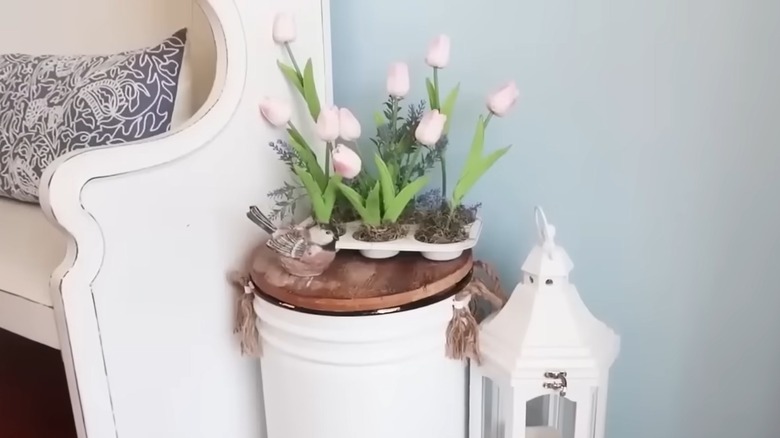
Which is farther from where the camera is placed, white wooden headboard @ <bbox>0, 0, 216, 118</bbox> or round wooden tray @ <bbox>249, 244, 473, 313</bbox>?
white wooden headboard @ <bbox>0, 0, 216, 118</bbox>

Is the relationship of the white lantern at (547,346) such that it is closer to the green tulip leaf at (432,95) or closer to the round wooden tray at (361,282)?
the round wooden tray at (361,282)

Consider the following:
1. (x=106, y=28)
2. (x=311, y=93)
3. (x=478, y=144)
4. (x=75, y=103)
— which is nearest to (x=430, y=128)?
(x=478, y=144)

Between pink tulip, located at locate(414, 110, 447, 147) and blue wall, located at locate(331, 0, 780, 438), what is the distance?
0.20 m

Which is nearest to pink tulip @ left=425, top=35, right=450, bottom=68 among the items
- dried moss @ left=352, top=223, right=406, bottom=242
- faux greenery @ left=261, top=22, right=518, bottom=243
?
faux greenery @ left=261, top=22, right=518, bottom=243

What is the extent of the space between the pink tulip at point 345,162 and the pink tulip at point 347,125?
4 cm

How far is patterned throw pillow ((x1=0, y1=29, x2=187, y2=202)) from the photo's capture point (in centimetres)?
113

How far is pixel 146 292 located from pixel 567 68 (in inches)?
26.0

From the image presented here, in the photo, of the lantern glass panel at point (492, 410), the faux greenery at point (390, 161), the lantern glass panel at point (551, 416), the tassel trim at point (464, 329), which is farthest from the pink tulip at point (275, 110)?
the lantern glass panel at point (551, 416)

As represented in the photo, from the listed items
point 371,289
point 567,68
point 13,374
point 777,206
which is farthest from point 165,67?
point 777,206

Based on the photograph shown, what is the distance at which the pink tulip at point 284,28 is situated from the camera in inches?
40.4

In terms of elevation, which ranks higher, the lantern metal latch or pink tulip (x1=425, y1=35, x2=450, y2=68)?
pink tulip (x1=425, y1=35, x2=450, y2=68)

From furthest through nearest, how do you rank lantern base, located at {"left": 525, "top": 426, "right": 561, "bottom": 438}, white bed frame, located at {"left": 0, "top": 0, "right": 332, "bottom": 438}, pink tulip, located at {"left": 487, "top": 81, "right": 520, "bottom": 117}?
lantern base, located at {"left": 525, "top": 426, "right": 561, "bottom": 438} < pink tulip, located at {"left": 487, "top": 81, "right": 520, "bottom": 117} < white bed frame, located at {"left": 0, "top": 0, "right": 332, "bottom": 438}

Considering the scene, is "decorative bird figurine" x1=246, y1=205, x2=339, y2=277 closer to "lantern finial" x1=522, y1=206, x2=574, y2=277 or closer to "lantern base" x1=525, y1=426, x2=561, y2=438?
"lantern finial" x1=522, y1=206, x2=574, y2=277

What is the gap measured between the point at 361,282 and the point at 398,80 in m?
0.27
